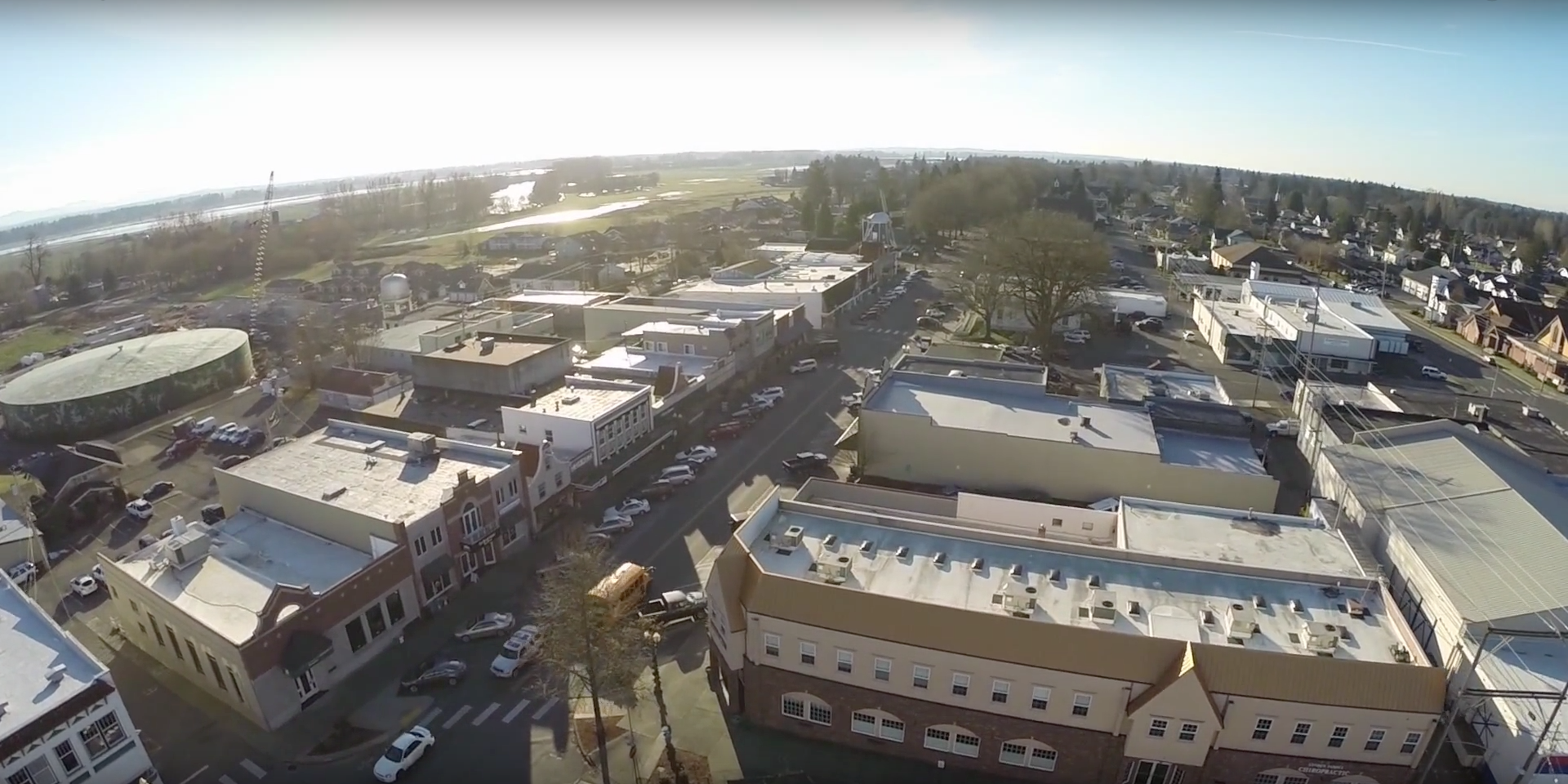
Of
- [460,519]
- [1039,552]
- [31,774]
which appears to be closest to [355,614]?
[460,519]

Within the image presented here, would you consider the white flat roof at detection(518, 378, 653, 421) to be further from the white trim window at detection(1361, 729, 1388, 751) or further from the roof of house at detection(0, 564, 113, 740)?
the white trim window at detection(1361, 729, 1388, 751)

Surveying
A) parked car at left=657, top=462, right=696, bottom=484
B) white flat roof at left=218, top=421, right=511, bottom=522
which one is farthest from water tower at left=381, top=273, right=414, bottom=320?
parked car at left=657, top=462, right=696, bottom=484

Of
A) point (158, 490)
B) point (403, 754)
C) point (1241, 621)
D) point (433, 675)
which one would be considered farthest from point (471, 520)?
point (1241, 621)

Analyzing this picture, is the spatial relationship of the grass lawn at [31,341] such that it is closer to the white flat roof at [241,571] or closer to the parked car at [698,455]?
the white flat roof at [241,571]

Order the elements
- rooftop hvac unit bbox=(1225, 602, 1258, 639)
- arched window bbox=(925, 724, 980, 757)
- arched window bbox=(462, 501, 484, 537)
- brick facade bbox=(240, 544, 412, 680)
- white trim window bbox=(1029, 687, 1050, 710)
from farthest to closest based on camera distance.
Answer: arched window bbox=(462, 501, 484, 537), brick facade bbox=(240, 544, 412, 680), arched window bbox=(925, 724, 980, 757), rooftop hvac unit bbox=(1225, 602, 1258, 639), white trim window bbox=(1029, 687, 1050, 710)

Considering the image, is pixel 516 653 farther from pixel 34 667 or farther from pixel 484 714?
pixel 34 667

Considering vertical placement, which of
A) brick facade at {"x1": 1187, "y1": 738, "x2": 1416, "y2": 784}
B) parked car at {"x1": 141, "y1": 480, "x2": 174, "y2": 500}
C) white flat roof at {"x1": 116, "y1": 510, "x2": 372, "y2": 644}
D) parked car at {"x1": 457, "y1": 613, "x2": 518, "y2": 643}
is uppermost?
brick facade at {"x1": 1187, "y1": 738, "x2": 1416, "y2": 784}

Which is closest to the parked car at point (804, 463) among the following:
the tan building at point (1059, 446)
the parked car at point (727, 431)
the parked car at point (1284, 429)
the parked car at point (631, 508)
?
the tan building at point (1059, 446)
